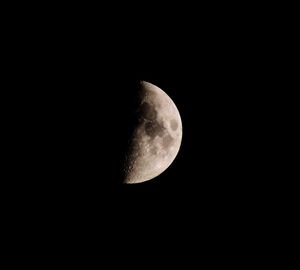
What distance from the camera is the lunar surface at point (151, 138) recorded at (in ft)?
13.8

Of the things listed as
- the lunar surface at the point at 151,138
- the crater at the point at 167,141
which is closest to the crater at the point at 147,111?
the lunar surface at the point at 151,138

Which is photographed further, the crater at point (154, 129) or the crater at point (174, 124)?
the crater at point (174, 124)

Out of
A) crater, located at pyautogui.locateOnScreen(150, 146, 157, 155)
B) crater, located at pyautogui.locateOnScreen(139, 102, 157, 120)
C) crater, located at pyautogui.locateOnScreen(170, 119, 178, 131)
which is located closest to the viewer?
crater, located at pyautogui.locateOnScreen(139, 102, 157, 120)

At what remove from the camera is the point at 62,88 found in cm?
383

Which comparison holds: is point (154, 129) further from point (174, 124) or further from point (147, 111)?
point (174, 124)

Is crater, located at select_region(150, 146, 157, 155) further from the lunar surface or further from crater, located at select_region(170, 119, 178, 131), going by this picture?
crater, located at select_region(170, 119, 178, 131)

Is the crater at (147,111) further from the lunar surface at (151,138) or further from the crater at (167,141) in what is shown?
the crater at (167,141)

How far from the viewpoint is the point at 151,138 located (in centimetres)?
425

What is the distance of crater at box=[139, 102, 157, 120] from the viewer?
13.8 ft

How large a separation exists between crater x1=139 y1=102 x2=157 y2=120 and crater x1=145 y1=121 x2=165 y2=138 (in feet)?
0.27

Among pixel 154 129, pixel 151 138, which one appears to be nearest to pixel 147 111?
pixel 154 129

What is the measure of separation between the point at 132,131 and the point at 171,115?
2.52 feet

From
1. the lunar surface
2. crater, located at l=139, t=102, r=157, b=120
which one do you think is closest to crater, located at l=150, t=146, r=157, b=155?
the lunar surface

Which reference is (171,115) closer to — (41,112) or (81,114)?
(81,114)
